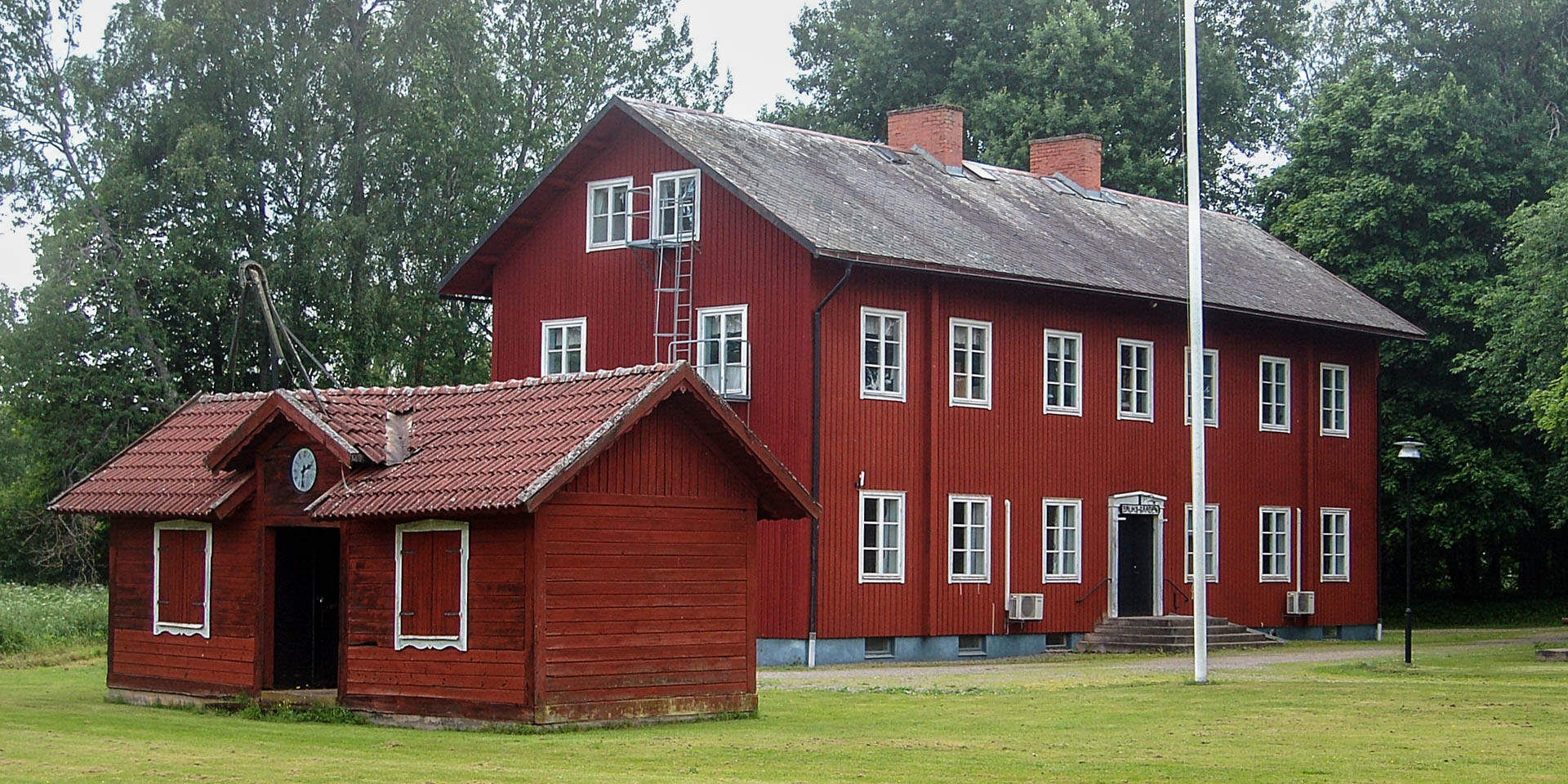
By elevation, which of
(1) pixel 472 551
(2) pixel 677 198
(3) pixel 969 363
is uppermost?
(2) pixel 677 198

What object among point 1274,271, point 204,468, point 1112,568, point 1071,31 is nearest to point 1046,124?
point 1071,31

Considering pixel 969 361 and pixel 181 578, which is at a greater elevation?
pixel 969 361

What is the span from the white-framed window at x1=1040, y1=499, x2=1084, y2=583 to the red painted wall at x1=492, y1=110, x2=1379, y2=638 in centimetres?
18

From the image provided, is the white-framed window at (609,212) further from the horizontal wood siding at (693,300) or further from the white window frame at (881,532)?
the white window frame at (881,532)

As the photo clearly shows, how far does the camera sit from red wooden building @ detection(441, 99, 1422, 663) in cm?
3338

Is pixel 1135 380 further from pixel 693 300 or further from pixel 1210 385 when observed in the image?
pixel 693 300

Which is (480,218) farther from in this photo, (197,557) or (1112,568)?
(197,557)

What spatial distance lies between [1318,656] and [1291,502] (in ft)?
23.8

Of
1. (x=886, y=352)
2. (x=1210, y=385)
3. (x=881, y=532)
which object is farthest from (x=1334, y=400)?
(x=881, y=532)

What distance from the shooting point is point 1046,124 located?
183 ft

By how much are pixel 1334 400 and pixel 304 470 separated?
1072 inches

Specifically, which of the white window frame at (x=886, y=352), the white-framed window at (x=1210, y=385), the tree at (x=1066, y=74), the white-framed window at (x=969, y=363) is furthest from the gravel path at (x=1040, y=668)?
the tree at (x=1066, y=74)

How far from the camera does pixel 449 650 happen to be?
21062 mm

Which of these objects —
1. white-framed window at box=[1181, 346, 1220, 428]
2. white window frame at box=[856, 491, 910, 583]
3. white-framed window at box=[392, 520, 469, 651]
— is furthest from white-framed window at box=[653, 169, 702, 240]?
white-framed window at box=[392, 520, 469, 651]
